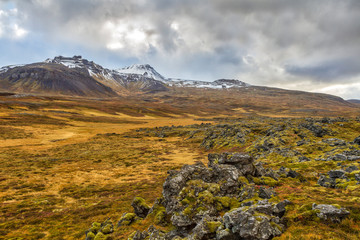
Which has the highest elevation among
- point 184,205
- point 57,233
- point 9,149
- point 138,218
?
point 184,205

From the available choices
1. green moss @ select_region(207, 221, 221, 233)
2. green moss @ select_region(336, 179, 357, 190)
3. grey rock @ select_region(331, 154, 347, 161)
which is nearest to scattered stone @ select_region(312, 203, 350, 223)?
green moss @ select_region(207, 221, 221, 233)

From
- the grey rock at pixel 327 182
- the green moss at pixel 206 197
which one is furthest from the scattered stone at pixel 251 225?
the grey rock at pixel 327 182

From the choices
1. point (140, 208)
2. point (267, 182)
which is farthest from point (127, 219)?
point (267, 182)

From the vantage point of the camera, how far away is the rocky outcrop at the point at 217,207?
10.3 m

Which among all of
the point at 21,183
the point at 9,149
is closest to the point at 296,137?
the point at 21,183

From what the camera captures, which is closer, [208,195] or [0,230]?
[208,195]

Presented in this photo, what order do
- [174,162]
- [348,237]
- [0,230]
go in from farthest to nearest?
1. [174,162]
2. [0,230]
3. [348,237]

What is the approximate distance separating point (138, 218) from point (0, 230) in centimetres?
1496

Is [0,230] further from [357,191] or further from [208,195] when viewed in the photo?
[357,191]

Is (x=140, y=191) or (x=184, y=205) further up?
(x=184, y=205)

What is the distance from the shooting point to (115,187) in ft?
103

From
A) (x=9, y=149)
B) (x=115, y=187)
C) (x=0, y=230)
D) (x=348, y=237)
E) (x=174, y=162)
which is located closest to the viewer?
(x=348, y=237)

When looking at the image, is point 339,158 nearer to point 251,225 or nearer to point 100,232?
point 251,225

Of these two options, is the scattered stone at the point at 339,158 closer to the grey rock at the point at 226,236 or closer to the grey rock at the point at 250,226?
the grey rock at the point at 250,226
